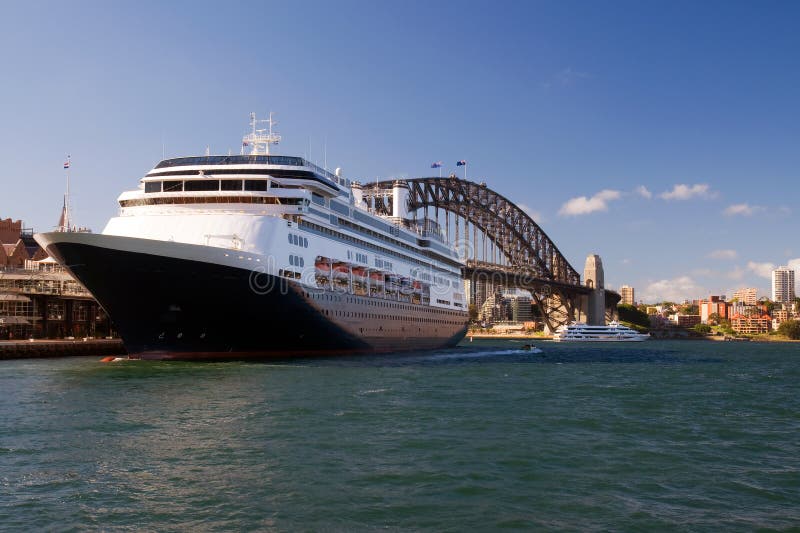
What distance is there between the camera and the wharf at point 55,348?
41.8 metres

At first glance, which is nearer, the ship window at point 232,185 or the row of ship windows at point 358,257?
the ship window at point 232,185

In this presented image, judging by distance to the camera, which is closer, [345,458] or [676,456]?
[345,458]

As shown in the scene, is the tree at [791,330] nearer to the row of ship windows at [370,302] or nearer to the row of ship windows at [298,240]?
the row of ship windows at [370,302]

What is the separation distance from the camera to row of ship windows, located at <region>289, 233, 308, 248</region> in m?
36.8

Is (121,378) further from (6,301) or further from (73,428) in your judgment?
(6,301)

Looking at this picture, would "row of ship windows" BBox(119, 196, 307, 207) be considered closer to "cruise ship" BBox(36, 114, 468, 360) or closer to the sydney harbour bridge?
"cruise ship" BBox(36, 114, 468, 360)

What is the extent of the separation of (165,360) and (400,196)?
34.6 meters

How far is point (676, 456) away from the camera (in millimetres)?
15453

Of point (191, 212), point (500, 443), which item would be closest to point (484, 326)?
point (191, 212)

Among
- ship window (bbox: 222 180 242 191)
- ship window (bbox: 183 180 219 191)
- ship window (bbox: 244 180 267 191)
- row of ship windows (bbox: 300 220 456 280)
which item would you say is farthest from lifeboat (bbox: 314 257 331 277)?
ship window (bbox: 183 180 219 191)

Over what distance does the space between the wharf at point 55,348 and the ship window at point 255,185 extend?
17.4 metres

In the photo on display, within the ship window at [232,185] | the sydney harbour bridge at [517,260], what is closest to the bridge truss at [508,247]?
the sydney harbour bridge at [517,260]

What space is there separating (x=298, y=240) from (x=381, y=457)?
2408 cm

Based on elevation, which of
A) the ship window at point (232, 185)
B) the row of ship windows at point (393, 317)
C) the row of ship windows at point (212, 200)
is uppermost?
the ship window at point (232, 185)
